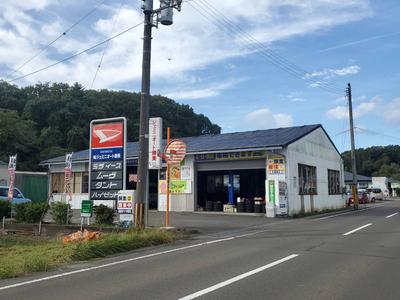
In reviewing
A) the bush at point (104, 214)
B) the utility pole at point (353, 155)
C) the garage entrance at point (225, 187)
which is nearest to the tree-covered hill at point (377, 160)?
the utility pole at point (353, 155)

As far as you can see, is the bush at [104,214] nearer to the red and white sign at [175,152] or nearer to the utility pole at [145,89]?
the utility pole at [145,89]

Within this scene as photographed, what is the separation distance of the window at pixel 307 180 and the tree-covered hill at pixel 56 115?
35252 millimetres

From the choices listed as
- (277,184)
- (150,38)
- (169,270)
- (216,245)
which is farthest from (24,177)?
(169,270)

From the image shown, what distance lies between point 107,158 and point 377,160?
446 feet

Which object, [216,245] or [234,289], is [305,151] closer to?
[216,245]

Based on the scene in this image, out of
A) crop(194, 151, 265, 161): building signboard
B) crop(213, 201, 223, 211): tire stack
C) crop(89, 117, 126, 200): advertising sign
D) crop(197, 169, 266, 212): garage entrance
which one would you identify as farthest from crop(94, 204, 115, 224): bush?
crop(213, 201, 223, 211): tire stack

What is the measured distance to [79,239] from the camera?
14367mm

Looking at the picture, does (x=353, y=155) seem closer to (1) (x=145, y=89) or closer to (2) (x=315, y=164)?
(2) (x=315, y=164)

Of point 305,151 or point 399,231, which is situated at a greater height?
point 305,151

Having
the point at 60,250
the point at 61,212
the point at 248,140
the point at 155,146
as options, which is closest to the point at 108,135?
the point at 155,146

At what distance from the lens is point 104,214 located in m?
18.8

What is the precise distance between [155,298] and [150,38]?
13.2 meters

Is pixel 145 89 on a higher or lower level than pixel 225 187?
higher

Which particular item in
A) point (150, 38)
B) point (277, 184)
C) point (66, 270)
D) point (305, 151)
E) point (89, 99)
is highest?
point (89, 99)
